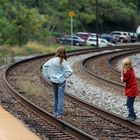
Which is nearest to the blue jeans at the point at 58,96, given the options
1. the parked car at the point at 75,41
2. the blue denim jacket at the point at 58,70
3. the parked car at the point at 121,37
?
the blue denim jacket at the point at 58,70

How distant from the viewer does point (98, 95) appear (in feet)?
58.7

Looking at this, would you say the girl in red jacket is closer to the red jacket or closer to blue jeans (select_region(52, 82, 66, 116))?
the red jacket

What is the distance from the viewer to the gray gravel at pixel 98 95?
15.0 m

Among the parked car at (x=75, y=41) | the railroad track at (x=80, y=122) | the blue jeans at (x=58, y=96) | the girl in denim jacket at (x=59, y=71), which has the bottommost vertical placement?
the parked car at (x=75, y=41)

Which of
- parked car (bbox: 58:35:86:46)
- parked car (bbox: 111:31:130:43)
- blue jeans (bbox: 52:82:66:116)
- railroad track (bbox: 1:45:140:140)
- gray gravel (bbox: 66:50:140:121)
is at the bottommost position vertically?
parked car (bbox: 111:31:130:43)

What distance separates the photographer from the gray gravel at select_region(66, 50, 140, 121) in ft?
49.3

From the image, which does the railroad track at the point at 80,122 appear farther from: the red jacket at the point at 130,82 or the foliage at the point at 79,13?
the foliage at the point at 79,13

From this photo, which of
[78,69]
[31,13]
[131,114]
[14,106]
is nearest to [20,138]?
[131,114]

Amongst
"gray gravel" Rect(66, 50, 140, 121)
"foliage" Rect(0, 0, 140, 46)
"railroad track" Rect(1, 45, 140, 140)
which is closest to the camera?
"railroad track" Rect(1, 45, 140, 140)

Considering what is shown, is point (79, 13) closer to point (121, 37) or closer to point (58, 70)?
point (121, 37)

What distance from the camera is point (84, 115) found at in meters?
13.5

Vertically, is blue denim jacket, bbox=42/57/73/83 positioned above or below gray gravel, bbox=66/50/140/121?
above

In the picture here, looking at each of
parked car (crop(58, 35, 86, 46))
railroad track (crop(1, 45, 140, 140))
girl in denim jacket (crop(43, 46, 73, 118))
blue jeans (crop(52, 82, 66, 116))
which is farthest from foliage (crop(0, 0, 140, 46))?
girl in denim jacket (crop(43, 46, 73, 118))

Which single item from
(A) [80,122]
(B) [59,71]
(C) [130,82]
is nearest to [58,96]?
(B) [59,71]
